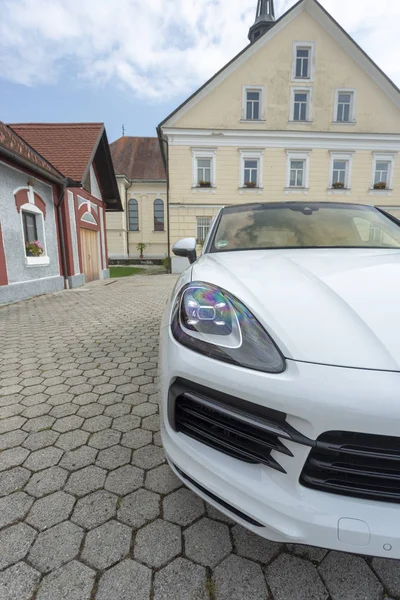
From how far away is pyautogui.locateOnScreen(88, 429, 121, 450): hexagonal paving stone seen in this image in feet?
6.14

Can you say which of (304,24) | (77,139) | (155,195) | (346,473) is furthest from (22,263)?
(155,195)

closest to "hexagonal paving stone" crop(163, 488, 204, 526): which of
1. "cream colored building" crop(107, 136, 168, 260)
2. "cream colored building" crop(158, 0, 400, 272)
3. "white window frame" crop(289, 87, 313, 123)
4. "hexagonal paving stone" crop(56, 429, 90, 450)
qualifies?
"hexagonal paving stone" crop(56, 429, 90, 450)

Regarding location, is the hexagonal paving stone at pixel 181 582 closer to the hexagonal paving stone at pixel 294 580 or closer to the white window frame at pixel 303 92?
the hexagonal paving stone at pixel 294 580

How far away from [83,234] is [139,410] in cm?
1093

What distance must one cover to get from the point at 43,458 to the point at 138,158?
32143 millimetres

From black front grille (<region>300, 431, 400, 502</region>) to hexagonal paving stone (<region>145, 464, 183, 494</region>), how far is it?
0.86 metres

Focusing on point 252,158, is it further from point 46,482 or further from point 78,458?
point 46,482

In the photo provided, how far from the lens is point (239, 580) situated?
108 cm

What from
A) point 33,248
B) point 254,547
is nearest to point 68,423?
point 254,547

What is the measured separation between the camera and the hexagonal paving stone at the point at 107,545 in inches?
45.3

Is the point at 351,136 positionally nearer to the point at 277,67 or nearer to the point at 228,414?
the point at 277,67

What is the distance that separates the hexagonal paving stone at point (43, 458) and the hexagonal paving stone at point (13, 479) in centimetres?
4

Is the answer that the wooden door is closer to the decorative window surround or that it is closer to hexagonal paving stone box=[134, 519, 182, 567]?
the decorative window surround

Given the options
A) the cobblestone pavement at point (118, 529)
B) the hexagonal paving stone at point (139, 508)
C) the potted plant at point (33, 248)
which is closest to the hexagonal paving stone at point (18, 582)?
the cobblestone pavement at point (118, 529)
